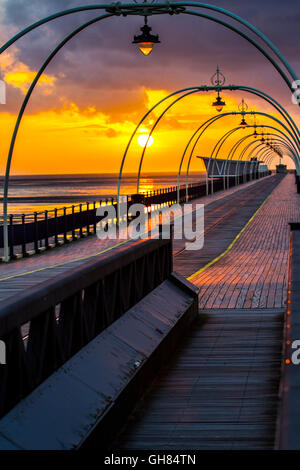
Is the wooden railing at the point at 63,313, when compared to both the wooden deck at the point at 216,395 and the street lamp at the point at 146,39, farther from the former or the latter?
the street lamp at the point at 146,39

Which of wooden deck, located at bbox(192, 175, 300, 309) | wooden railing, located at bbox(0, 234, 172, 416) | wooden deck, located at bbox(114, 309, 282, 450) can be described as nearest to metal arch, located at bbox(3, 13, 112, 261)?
wooden deck, located at bbox(192, 175, 300, 309)

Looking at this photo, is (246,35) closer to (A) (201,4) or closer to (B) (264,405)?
(A) (201,4)

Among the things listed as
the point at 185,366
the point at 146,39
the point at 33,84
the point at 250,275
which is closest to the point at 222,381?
the point at 185,366

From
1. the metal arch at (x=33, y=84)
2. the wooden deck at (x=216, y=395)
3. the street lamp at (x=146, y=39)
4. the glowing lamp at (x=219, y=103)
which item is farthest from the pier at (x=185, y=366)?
the glowing lamp at (x=219, y=103)

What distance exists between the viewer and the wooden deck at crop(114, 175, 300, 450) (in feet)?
20.1

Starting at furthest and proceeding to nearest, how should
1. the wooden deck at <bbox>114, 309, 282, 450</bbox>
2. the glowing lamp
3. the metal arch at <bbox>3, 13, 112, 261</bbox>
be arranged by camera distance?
the glowing lamp < the metal arch at <bbox>3, 13, 112, 261</bbox> < the wooden deck at <bbox>114, 309, 282, 450</bbox>

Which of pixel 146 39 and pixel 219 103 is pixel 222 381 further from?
pixel 219 103

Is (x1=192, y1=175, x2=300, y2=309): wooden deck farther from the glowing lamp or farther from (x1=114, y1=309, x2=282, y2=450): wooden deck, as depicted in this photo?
the glowing lamp

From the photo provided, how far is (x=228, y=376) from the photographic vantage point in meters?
7.87

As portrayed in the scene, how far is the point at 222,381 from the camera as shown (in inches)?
303

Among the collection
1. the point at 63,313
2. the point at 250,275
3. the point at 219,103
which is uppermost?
the point at 219,103

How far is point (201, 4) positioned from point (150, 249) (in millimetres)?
7332

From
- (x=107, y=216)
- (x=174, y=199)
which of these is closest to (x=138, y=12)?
(x=107, y=216)

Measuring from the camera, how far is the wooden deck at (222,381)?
241 inches
